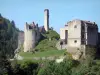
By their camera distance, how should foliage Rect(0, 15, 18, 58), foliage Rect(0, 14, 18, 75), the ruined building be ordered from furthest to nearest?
foliage Rect(0, 15, 18, 58), foliage Rect(0, 14, 18, 75), the ruined building

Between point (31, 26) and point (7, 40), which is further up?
point (31, 26)

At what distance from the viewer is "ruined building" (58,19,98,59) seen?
5427 cm

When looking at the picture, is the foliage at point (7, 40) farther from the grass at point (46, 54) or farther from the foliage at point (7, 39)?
the grass at point (46, 54)

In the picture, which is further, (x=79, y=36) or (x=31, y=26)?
(x=31, y=26)

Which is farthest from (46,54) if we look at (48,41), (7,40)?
(7,40)

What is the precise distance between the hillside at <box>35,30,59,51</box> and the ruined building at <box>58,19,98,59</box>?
19.2 feet

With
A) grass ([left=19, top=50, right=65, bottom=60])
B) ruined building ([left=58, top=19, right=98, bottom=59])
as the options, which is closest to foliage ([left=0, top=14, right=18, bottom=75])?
grass ([left=19, top=50, right=65, bottom=60])

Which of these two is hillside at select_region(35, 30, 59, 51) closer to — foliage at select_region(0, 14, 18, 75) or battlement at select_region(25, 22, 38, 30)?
battlement at select_region(25, 22, 38, 30)

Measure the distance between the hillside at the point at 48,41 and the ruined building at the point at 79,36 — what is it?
5856mm

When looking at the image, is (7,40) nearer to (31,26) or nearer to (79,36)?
(31,26)

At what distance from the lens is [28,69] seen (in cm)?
5359

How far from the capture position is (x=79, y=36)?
5438 cm

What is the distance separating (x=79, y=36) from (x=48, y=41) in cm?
1045

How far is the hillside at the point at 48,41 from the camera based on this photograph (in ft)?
200
